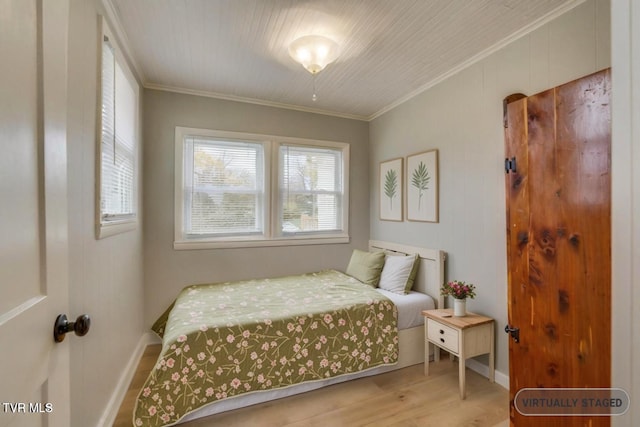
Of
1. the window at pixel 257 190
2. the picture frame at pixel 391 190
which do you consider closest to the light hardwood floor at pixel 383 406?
the window at pixel 257 190

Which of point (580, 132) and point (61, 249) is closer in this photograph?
point (61, 249)

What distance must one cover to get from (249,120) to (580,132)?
9.94ft

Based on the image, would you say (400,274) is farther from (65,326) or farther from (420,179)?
(65,326)

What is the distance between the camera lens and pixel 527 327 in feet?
4.58

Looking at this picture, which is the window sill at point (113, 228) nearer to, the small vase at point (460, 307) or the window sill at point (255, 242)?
the window sill at point (255, 242)

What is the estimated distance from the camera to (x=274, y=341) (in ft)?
6.99

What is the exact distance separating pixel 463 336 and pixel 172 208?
300 cm

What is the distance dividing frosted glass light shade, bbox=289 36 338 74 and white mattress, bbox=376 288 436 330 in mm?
2113

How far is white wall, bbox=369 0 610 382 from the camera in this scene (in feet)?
5.91

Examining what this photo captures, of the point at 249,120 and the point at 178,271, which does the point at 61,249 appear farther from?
the point at 249,120

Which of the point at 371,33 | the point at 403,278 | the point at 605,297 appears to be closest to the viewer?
the point at 605,297

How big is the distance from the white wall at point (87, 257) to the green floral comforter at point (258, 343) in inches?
12.4

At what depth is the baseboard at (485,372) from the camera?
2.23m

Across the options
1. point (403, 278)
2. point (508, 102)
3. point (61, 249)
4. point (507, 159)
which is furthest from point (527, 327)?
point (61, 249)
